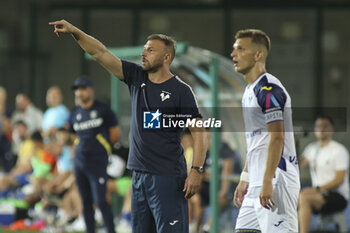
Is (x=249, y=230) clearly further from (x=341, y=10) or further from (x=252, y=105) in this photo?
(x=341, y=10)

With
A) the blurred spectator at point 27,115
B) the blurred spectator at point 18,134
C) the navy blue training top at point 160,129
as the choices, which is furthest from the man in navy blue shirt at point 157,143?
the blurred spectator at point 27,115

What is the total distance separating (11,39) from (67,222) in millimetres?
6281

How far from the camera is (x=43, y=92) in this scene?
54.0 ft

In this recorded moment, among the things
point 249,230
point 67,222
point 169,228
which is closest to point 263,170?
point 249,230

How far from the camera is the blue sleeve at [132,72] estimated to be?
19.4ft

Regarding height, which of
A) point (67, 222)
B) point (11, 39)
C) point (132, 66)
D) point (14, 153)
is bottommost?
point (67, 222)

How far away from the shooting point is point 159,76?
5914 mm

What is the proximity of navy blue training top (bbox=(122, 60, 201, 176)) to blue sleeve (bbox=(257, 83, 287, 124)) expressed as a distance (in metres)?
0.57

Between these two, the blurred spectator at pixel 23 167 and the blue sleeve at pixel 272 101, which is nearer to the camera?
the blue sleeve at pixel 272 101

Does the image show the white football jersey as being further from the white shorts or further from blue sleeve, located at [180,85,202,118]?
blue sleeve, located at [180,85,202,118]

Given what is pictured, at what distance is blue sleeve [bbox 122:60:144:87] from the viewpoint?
5906 mm

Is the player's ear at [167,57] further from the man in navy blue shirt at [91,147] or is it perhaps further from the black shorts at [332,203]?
the black shorts at [332,203]

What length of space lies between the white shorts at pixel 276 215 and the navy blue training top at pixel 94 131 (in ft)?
13.5

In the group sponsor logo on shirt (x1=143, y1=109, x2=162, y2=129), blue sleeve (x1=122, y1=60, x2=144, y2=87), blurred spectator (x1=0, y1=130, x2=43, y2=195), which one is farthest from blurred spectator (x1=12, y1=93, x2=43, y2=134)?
sponsor logo on shirt (x1=143, y1=109, x2=162, y2=129)
